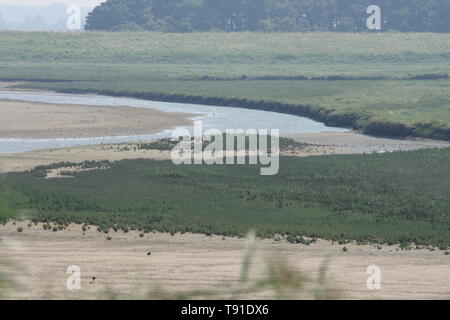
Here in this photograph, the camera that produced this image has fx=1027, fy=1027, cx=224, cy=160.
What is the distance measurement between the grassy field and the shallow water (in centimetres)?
227

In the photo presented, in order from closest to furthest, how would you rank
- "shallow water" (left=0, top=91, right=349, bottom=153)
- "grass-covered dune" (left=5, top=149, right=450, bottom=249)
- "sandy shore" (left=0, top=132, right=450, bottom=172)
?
"grass-covered dune" (left=5, top=149, right=450, bottom=249)
"sandy shore" (left=0, top=132, right=450, bottom=172)
"shallow water" (left=0, top=91, right=349, bottom=153)

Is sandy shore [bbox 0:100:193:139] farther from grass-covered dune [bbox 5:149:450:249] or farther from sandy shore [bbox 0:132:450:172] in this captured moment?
grass-covered dune [bbox 5:149:450:249]

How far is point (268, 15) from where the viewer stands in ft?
504

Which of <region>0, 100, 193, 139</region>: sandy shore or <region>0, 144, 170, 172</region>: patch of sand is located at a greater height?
<region>0, 144, 170, 172</region>: patch of sand

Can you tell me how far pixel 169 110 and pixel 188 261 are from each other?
1977 inches

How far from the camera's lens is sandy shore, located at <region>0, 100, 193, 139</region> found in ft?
182

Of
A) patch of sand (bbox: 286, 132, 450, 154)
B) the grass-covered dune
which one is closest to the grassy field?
patch of sand (bbox: 286, 132, 450, 154)

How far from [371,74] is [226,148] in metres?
60.1

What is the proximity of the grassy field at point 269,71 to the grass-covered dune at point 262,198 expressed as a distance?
20.0 metres

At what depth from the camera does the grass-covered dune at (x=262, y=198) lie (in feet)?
83.3

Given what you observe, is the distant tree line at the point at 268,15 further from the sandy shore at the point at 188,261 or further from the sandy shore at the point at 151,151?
the sandy shore at the point at 188,261

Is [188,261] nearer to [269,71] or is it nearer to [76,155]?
[76,155]

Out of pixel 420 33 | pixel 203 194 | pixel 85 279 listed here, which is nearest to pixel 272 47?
pixel 420 33

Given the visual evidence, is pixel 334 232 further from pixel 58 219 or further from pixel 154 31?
pixel 154 31
